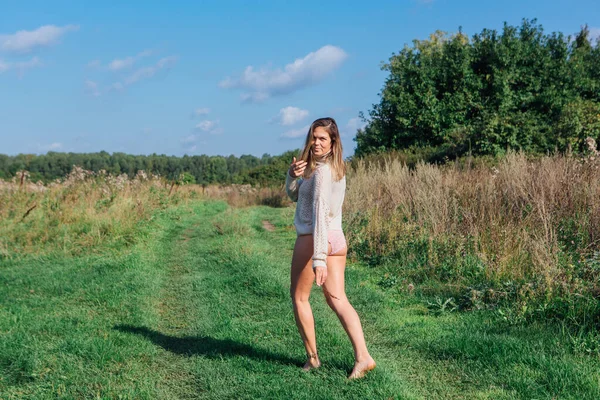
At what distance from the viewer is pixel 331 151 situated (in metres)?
4.07

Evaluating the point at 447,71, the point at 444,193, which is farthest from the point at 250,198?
the point at 444,193

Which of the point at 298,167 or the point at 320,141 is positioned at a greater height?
the point at 320,141

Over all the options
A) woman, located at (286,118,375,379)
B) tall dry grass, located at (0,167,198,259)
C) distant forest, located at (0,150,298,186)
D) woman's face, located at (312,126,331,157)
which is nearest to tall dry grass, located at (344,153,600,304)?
woman, located at (286,118,375,379)

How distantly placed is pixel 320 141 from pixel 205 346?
2.43 m

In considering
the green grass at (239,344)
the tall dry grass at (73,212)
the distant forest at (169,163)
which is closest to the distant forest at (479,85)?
the tall dry grass at (73,212)

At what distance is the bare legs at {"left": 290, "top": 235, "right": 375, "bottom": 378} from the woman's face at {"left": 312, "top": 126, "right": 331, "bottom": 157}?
0.65m

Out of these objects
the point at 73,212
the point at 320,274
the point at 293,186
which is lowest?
the point at 320,274

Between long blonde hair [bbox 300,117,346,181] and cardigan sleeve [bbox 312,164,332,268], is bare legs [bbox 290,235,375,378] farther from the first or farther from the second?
long blonde hair [bbox 300,117,346,181]

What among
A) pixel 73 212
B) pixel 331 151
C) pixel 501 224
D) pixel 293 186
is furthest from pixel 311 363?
pixel 73 212

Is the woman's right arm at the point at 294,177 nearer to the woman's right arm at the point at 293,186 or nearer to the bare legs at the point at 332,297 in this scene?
the woman's right arm at the point at 293,186

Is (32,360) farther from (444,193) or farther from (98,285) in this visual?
(444,193)

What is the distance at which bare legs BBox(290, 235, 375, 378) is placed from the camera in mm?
4012

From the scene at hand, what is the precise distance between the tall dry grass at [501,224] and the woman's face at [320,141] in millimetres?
3013

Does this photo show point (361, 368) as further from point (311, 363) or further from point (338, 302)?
point (338, 302)
